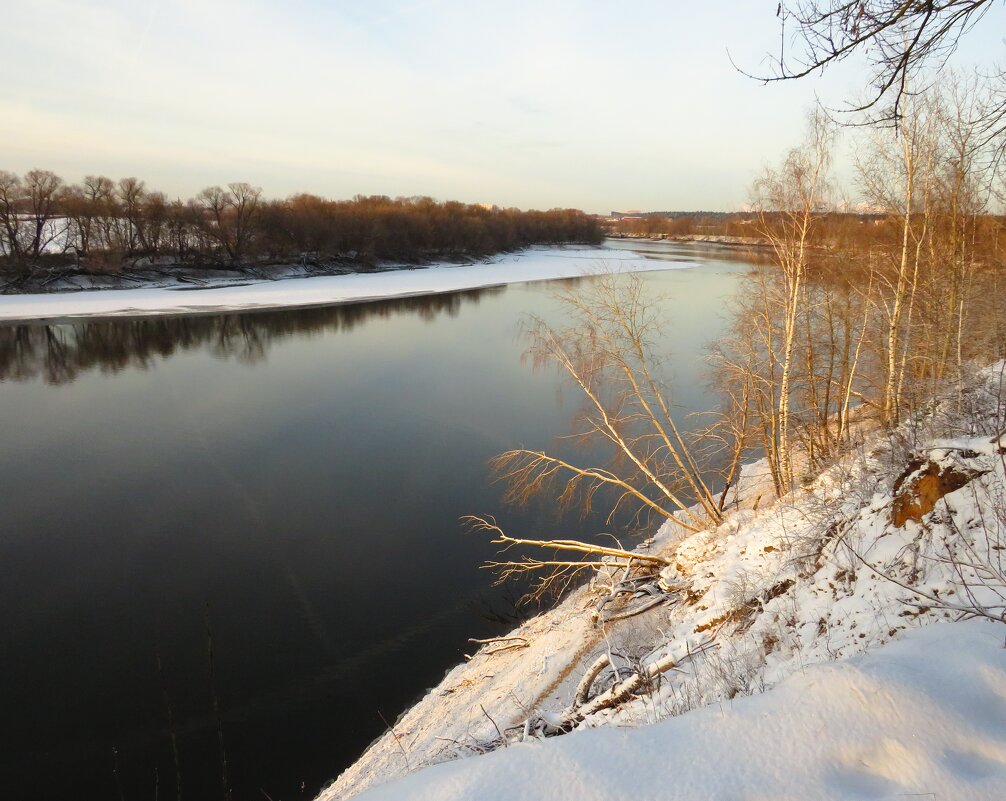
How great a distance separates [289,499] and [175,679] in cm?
319

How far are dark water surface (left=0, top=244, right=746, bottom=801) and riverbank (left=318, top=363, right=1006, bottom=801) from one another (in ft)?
3.22

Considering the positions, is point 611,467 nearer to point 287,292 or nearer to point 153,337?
point 153,337

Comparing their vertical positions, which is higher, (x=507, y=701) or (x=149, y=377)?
(x=149, y=377)

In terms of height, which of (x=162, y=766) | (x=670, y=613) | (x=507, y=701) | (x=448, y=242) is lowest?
(x=162, y=766)

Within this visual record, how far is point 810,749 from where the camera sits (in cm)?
167

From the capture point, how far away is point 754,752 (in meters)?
1.69

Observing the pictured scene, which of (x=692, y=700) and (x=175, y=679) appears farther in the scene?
(x=175, y=679)

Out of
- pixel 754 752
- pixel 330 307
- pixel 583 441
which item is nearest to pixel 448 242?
pixel 330 307

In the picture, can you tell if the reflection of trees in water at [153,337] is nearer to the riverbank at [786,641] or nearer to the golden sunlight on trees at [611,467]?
the golden sunlight on trees at [611,467]

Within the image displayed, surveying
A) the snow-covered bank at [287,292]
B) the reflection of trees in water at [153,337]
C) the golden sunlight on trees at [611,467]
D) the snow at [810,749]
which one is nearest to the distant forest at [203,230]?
the snow-covered bank at [287,292]

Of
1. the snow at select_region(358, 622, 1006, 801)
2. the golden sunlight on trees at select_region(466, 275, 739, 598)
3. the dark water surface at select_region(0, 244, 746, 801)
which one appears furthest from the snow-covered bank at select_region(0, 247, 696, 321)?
the snow at select_region(358, 622, 1006, 801)

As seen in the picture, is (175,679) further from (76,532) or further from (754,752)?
(754,752)

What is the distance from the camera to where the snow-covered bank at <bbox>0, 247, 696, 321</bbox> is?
22.7 m

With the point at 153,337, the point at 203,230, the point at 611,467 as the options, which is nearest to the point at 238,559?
the point at 611,467
